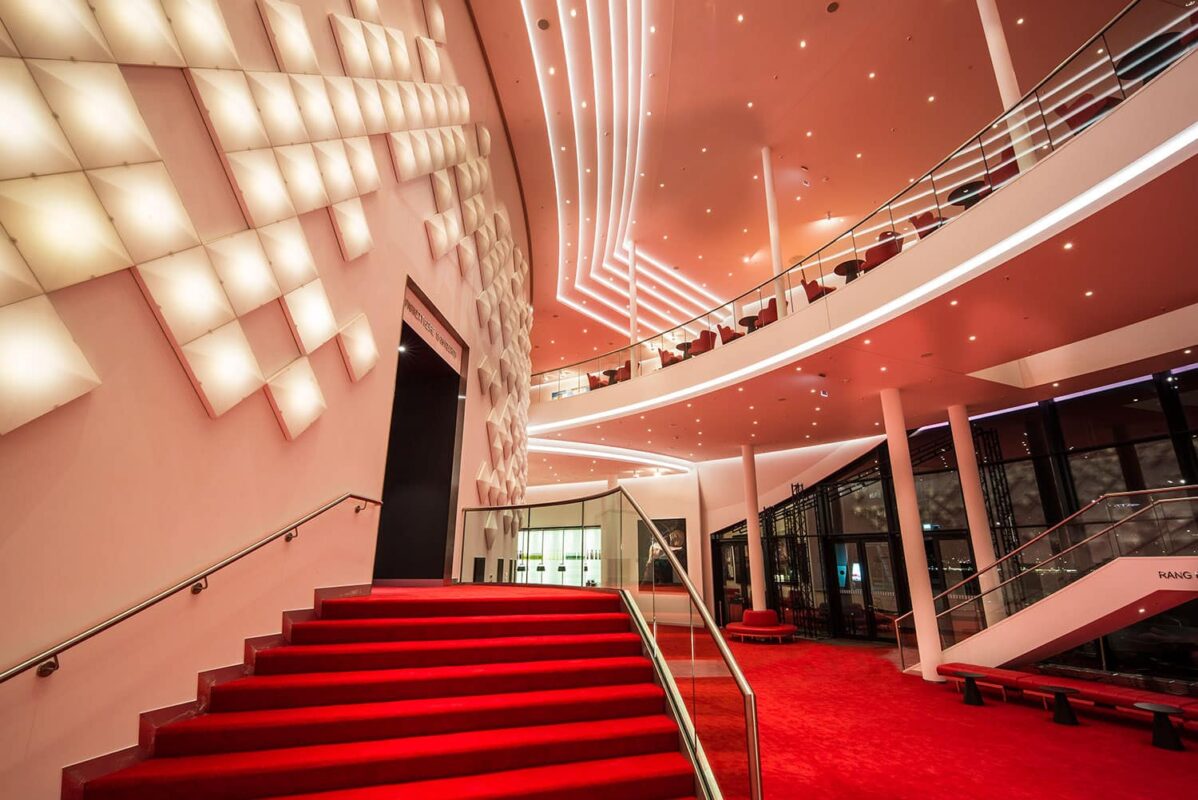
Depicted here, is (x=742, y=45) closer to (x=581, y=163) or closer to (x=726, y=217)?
(x=581, y=163)

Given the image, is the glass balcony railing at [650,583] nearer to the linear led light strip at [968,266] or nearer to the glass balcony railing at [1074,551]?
the linear led light strip at [968,266]

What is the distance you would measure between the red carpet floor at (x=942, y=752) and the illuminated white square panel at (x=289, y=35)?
20.8 ft

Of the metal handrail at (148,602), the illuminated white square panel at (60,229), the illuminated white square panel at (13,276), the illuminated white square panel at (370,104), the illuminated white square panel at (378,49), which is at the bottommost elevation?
the metal handrail at (148,602)

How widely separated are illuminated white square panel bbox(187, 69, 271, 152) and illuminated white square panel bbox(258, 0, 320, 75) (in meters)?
0.54

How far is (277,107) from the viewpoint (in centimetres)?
380

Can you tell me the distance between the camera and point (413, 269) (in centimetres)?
612

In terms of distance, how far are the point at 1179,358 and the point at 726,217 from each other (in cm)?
858

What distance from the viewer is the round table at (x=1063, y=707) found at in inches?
228

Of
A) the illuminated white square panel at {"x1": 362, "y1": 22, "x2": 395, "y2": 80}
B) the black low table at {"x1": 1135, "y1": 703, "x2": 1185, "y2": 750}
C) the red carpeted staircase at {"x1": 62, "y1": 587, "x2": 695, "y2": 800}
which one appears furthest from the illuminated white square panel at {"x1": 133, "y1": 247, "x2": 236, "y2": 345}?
the black low table at {"x1": 1135, "y1": 703, "x2": 1185, "y2": 750}

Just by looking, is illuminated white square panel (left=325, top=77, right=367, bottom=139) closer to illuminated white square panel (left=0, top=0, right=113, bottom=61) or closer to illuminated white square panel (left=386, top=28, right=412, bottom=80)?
illuminated white square panel (left=386, top=28, right=412, bottom=80)

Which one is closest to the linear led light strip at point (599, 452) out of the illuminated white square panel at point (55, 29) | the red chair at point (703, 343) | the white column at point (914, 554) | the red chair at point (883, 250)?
the red chair at point (703, 343)

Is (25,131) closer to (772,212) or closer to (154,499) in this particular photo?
(154,499)

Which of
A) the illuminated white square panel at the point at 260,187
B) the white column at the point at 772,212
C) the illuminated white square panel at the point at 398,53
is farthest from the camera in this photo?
the white column at the point at 772,212

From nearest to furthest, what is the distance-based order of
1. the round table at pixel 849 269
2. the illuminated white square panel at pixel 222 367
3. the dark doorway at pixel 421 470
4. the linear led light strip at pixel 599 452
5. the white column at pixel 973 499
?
the illuminated white square panel at pixel 222 367 → the dark doorway at pixel 421 470 → the round table at pixel 849 269 → the white column at pixel 973 499 → the linear led light strip at pixel 599 452
